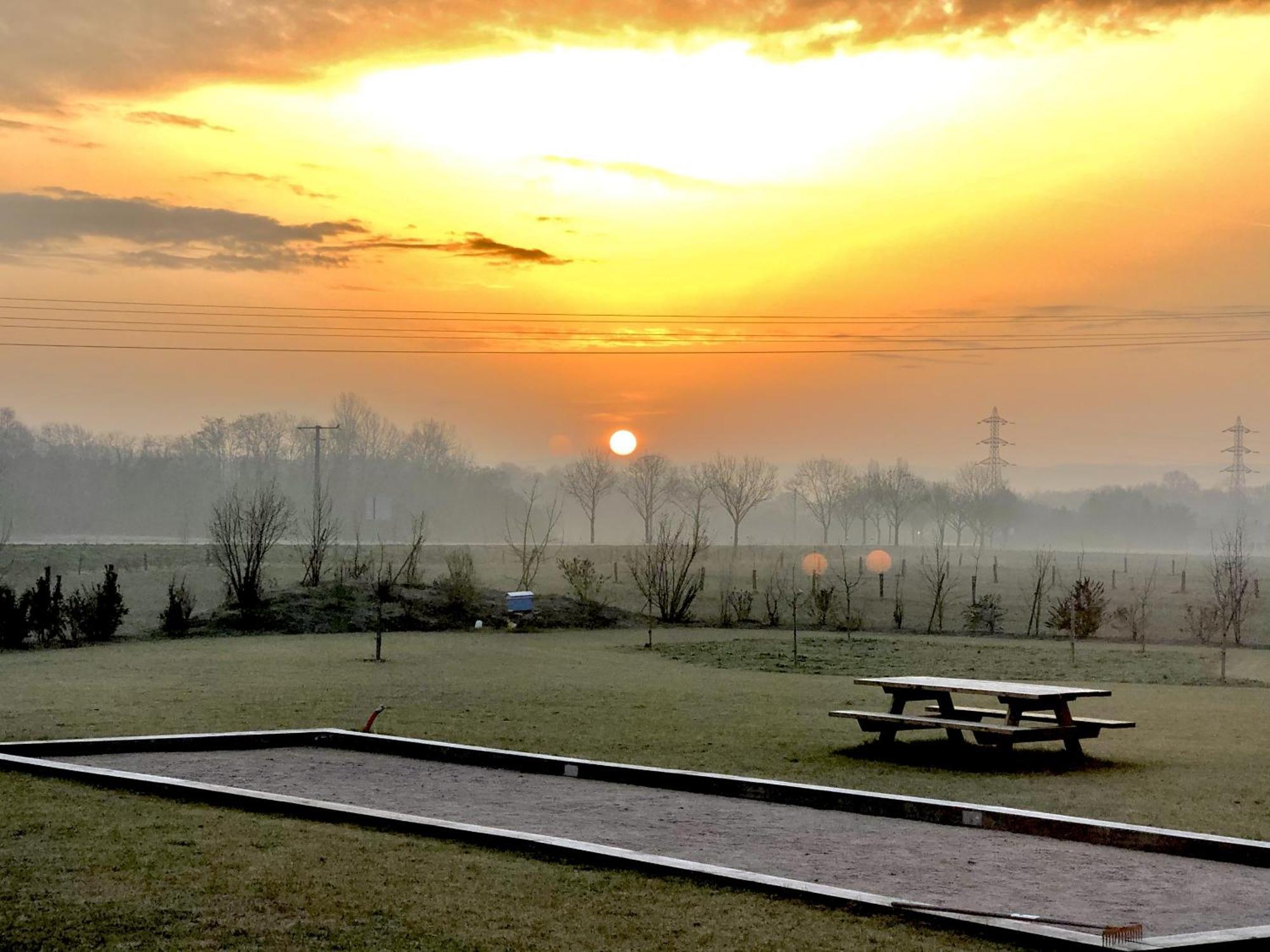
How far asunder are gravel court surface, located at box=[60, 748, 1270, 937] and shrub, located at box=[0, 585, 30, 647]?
53.4 ft

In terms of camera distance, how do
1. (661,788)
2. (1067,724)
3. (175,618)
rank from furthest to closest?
(175,618), (1067,724), (661,788)

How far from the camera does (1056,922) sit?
5.93m

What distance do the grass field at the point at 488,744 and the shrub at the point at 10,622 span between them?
197 centimetres

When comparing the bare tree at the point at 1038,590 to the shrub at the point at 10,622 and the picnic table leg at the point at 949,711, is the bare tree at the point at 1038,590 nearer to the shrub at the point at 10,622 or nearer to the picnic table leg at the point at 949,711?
the picnic table leg at the point at 949,711

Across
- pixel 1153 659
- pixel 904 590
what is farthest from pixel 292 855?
pixel 904 590

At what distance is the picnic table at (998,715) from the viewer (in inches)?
449

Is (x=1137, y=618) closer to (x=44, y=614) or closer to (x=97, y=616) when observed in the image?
(x=97, y=616)

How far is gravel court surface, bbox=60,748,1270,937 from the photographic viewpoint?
6504mm

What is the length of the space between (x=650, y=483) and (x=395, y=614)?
77622 millimetres

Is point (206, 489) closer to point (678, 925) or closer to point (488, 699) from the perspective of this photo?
point (488, 699)

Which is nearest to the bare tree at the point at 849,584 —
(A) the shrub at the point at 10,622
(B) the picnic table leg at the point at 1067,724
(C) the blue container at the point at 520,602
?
(C) the blue container at the point at 520,602

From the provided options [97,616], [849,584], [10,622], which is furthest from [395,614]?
[849,584]

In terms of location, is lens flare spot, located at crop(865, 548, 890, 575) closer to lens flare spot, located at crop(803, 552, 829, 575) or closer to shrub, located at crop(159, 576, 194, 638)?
lens flare spot, located at crop(803, 552, 829, 575)

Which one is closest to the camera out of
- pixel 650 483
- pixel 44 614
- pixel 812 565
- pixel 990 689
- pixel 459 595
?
pixel 990 689
